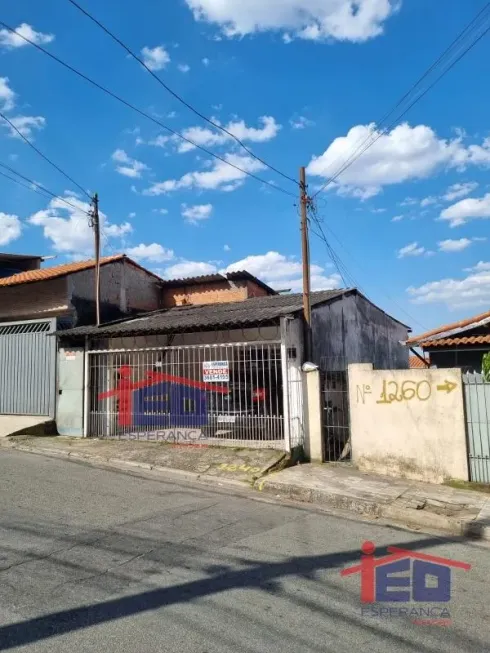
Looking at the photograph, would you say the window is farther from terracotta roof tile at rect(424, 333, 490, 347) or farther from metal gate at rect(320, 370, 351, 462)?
terracotta roof tile at rect(424, 333, 490, 347)

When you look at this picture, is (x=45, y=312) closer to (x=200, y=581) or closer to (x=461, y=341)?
(x=461, y=341)

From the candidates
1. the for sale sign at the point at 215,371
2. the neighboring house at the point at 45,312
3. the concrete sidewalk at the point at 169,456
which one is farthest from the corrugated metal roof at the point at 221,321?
the concrete sidewalk at the point at 169,456

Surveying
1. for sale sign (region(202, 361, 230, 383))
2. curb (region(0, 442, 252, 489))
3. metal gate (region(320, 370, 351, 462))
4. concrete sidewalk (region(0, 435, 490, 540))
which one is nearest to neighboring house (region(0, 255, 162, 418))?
concrete sidewalk (region(0, 435, 490, 540))

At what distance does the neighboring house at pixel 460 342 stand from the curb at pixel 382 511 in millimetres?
5643

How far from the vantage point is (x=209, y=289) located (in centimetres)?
1892

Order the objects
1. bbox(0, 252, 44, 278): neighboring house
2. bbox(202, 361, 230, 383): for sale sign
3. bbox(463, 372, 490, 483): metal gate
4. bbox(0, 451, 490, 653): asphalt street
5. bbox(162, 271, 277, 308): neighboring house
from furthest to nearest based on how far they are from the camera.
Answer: bbox(0, 252, 44, 278): neighboring house, bbox(162, 271, 277, 308): neighboring house, bbox(202, 361, 230, 383): for sale sign, bbox(463, 372, 490, 483): metal gate, bbox(0, 451, 490, 653): asphalt street

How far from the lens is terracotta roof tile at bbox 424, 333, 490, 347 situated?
35.9ft

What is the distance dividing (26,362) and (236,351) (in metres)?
6.35

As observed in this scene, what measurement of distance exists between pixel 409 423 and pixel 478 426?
104 cm

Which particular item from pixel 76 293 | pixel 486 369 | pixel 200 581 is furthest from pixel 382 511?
pixel 76 293

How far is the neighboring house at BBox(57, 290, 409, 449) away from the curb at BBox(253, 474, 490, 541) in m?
1.94

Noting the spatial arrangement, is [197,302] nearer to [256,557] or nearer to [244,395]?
[244,395]

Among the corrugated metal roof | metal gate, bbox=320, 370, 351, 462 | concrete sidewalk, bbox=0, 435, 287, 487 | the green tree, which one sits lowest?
concrete sidewalk, bbox=0, 435, 287, 487

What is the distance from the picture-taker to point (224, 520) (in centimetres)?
594
